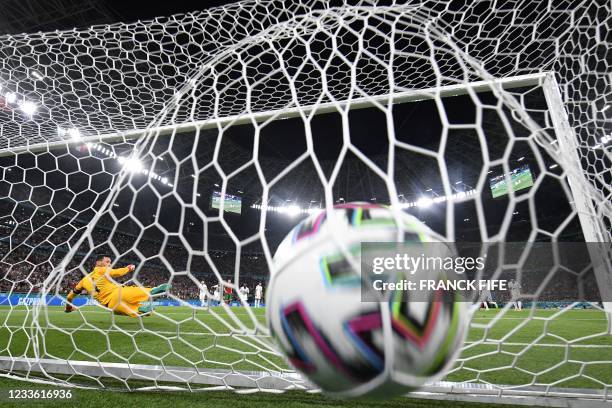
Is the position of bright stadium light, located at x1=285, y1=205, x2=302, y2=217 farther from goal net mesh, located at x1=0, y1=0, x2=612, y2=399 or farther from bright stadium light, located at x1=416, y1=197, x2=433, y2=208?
bright stadium light, located at x1=416, y1=197, x2=433, y2=208

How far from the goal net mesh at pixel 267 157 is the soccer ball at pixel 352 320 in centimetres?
14

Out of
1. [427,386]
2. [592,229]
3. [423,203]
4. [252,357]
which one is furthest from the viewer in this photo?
[423,203]

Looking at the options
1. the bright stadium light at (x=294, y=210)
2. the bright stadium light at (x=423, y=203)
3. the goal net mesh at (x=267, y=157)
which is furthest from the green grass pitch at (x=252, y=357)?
the bright stadium light at (x=294, y=210)

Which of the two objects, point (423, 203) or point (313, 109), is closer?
point (313, 109)

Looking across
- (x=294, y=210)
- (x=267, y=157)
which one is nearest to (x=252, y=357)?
(x=267, y=157)

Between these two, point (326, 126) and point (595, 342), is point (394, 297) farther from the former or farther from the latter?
point (326, 126)

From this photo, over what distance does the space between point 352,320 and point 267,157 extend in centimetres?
2296

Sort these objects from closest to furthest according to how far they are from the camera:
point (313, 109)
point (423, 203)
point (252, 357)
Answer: point (313, 109)
point (252, 357)
point (423, 203)

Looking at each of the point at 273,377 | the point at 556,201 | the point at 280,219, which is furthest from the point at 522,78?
the point at 280,219

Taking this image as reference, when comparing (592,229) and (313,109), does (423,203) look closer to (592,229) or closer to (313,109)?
(592,229)

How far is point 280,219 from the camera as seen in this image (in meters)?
30.1

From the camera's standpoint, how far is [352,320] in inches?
35.1

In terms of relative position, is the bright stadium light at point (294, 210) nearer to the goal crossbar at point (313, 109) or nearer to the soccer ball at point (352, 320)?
the goal crossbar at point (313, 109)

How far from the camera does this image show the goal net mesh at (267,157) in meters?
1.53
